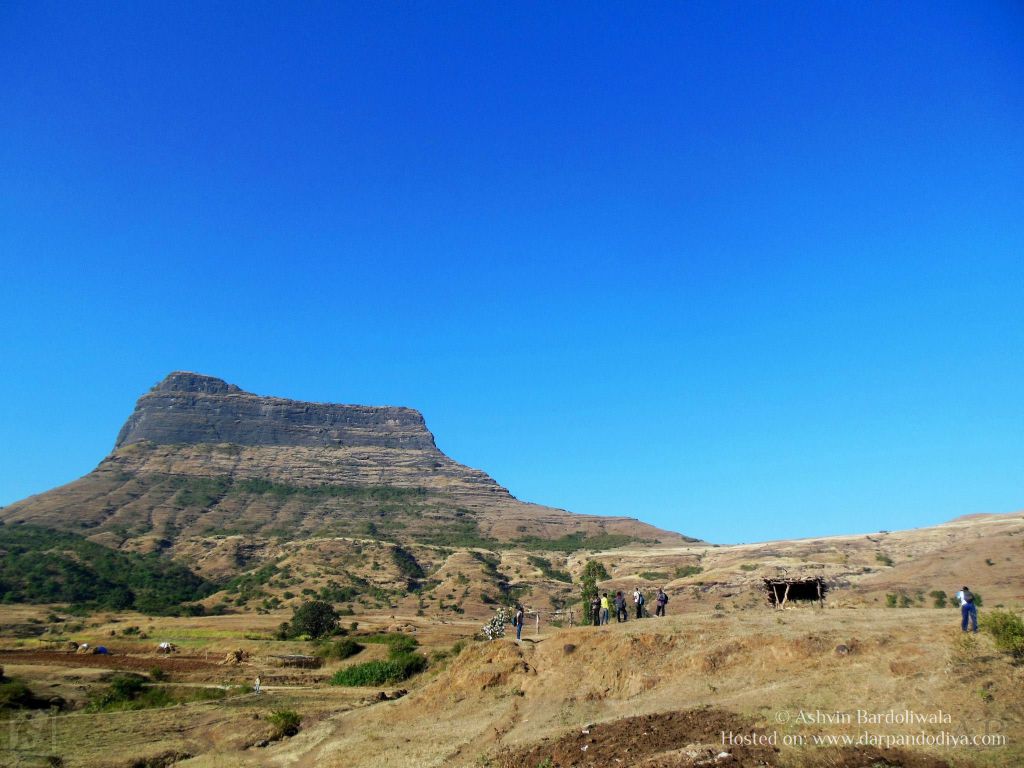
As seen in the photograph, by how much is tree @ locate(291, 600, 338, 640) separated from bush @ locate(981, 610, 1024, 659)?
54386mm

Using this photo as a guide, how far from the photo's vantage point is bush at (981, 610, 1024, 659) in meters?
14.8

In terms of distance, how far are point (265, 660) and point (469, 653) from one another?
95.9 ft

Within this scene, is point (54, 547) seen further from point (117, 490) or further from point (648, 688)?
point (648, 688)

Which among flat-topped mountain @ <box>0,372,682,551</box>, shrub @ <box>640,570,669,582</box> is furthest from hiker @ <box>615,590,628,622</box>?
flat-topped mountain @ <box>0,372,682,551</box>

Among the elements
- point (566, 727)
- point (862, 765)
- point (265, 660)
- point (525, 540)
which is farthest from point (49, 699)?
point (525, 540)

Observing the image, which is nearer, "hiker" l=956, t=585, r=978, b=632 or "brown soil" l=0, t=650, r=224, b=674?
"hiker" l=956, t=585, r=978, b=632

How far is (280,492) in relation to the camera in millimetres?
156250

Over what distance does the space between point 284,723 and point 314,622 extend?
38.1 metres

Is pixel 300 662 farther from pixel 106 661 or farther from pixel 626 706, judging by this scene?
pixel 626 706

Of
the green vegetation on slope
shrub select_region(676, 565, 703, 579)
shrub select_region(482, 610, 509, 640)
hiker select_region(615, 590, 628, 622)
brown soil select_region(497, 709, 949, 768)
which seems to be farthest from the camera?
shrub select_region(676, 565, 703, 579)

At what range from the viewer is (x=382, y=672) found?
38969 millimetres

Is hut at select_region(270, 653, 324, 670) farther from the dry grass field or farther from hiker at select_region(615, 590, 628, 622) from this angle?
hiker at select_region(615, 590, 628, 622)

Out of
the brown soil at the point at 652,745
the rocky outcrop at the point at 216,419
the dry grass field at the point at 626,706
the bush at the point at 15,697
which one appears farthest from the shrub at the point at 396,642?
the rocky outcrop at the point at 216,419

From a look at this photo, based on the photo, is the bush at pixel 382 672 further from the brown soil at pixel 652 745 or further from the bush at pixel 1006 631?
the bush at pixel 1006 631
